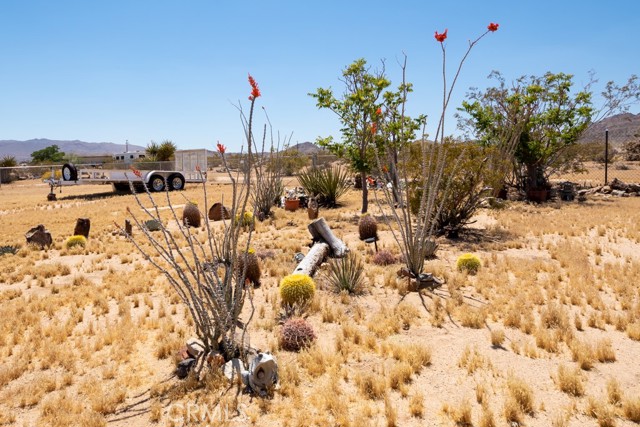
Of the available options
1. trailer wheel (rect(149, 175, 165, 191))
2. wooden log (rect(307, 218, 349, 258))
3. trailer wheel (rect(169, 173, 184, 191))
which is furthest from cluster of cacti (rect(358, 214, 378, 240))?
trailer wheel (rect(169, 173, 184, 191))

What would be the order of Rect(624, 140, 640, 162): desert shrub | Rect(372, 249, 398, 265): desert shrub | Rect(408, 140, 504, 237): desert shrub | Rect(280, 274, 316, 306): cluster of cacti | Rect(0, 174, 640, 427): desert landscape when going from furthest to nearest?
1. Rect(624, 140, 640, 162): desert shrub
2. Rect(408, 140, 504, 237): desert shrub
3. Rect(372, 249, 398, 265): desert shrub
4. Rect(280, 274, 316, 306): cluster of cacti
5. Rect(0, 174, 640, 427): desert landscape

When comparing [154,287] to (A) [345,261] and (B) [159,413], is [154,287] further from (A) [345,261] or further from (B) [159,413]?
(B) [159,413]

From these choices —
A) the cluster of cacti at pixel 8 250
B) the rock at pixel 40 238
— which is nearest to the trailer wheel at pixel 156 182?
the rock at pixel 40 238

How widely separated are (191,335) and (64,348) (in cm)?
119

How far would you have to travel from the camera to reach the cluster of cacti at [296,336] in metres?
4.46

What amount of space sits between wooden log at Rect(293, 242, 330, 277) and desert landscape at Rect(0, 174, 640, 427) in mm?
244

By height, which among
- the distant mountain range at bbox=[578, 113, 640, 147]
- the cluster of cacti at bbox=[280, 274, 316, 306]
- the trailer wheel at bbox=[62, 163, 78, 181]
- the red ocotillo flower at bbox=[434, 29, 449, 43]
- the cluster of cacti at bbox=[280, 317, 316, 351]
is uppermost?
the distant mountain range at bbox=[578, 113, 640, 147]

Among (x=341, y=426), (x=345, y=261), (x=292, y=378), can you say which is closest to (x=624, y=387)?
(x=341, y=426)

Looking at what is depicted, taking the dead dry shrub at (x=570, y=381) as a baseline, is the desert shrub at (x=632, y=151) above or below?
above

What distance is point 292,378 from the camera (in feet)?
12.5

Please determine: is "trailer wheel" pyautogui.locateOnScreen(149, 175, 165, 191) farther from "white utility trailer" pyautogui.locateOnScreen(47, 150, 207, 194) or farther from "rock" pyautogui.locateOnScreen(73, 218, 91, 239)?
"rock" pyautogui.locateOnScreen(73, 218, 91, 239)

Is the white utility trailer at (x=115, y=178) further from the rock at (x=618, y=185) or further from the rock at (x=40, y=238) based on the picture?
the rock at (x=618, y=185)

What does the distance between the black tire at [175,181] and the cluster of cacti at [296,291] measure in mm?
17603

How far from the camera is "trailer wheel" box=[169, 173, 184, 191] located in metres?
21.9
